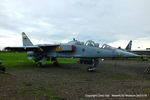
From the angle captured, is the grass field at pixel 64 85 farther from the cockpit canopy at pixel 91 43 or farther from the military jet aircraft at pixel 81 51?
the cockpit canopy at pixel 91 43

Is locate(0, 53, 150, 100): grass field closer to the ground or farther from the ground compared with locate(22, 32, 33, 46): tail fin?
closer to the ground

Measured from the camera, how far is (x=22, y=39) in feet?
64.3

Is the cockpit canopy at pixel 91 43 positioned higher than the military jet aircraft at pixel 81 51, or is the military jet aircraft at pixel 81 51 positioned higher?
the cockpit canopy at pixel 91 43

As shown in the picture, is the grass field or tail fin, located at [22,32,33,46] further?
tail fin, located at [22,32,33,46]

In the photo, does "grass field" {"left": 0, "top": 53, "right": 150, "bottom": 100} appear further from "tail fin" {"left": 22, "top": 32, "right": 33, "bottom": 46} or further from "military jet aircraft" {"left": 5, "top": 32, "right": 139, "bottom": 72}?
"tail fin" {"left": 22, "top": 32, "right": 33, "bottom": 46}

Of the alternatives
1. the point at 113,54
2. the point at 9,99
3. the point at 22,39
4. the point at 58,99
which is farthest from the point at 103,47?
the point at 22,39

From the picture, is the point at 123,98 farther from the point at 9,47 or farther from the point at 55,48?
the point at 9,47


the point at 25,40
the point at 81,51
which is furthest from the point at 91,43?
the point at 25,40

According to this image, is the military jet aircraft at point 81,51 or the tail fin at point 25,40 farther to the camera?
the tail fin at point 25,40

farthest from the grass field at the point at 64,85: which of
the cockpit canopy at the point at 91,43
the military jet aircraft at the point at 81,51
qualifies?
the cockpit canopy at the point at 91,43

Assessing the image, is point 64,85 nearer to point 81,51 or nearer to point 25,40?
Answer: point 81,51

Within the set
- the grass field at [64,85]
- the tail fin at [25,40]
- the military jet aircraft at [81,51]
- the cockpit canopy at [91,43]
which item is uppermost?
the tail fin at [25,40]

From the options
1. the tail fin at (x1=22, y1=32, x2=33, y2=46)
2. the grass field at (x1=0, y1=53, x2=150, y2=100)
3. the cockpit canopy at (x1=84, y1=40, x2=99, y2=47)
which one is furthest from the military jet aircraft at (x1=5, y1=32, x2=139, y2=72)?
the tail fin at (x1=22, y1=32, x2=33, y2=46)

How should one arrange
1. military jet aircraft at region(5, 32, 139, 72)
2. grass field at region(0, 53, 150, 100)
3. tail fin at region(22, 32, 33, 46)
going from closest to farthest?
grass field at region(0, 53, 150, 100) → military jet aircraft at region(5, 32, 139, 72) → tail fin at region(22, 32, 33, 46)
